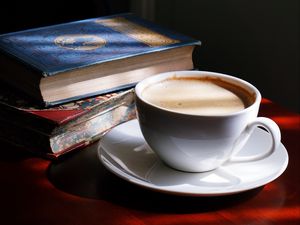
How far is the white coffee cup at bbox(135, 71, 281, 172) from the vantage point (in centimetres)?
54

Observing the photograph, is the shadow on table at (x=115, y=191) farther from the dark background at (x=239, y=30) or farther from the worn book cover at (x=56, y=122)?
the dark background at (x=239, y=30)

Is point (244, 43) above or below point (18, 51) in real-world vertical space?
below

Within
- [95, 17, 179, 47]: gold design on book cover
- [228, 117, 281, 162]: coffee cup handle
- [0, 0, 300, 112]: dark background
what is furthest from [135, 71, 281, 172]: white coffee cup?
[0, 0, 300, 112]: dark background

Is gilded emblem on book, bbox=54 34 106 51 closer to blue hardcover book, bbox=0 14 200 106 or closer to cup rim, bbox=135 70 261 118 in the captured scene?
blue hardcover book, bbox=0 14 200 106

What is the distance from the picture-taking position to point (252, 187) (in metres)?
0.55

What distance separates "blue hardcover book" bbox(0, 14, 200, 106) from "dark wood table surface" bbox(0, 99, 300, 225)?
0.09 metres

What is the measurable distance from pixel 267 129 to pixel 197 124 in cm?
9

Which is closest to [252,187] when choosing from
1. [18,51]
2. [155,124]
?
[155,124]

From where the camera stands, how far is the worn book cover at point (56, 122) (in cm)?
61

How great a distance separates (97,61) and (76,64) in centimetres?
3

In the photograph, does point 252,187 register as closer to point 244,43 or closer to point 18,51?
point 18,51

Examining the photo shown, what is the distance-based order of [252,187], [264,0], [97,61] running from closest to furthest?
1. [252,187]
2. [97,61]
3. [264,0]

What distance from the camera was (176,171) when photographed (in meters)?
0.58

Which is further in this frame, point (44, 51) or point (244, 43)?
point (244, 43)
